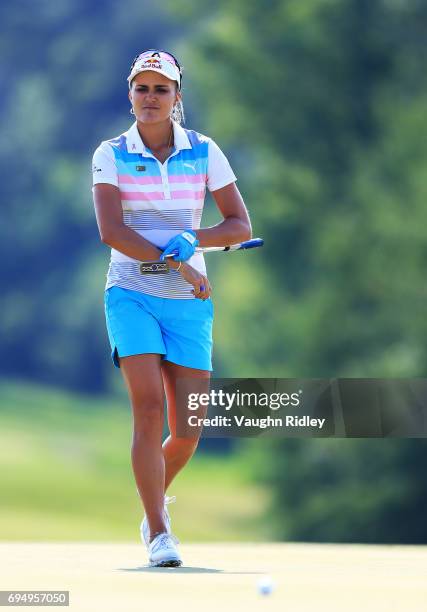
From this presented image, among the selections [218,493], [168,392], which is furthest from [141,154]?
[218,493]

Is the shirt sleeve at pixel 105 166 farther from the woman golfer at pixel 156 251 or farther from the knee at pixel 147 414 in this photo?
the knee at pixel 147 414

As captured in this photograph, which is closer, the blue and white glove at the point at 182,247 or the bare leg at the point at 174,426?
the blue and white glove at the point at 182,247

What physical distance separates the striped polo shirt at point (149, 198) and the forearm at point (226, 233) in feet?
0.27

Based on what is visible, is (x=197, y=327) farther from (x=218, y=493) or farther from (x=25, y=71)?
(x=25, y=71)

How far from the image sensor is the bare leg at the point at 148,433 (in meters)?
7.05

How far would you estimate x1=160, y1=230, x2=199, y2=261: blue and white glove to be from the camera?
705 cm

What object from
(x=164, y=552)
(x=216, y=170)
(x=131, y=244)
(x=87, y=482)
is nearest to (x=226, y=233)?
(x=216, y=170)

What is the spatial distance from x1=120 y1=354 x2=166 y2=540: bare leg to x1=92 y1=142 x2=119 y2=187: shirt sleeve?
0.73 metres

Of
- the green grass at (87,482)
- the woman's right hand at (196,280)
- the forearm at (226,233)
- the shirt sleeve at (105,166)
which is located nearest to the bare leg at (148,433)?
the woman's right hand at (196,280)

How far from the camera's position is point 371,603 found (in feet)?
18.7

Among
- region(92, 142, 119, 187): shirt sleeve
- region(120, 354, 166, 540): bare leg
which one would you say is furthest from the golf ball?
region(92, 142, 119, 187): shirt sleeve

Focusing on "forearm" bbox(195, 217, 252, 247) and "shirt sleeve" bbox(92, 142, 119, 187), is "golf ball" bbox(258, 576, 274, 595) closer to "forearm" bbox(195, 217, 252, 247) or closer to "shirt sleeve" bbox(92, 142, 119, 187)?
"forearm" bbox(195, 217, 252, 247)

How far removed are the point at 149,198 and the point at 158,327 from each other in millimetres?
527

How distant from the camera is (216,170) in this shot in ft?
24.3
